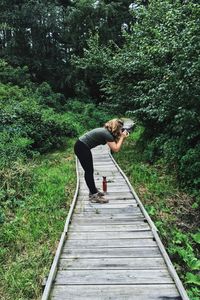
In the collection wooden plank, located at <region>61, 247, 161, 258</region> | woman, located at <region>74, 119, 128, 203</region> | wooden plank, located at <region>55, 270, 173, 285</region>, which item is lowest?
wooden plank, located at <region>61, 247, 161, 258</region>

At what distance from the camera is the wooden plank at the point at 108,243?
5875 mm

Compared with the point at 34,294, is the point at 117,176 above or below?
below

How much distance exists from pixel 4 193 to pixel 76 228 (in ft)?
10.5

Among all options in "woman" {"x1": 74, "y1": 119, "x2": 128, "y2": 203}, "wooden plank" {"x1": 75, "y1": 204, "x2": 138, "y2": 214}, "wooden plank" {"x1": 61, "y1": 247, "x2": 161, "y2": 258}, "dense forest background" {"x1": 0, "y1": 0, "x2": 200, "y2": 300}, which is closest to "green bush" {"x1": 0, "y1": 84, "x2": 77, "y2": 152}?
"dense forest background" {"x1": 0, "y1": 0, "x2": 200, "y2": 300}

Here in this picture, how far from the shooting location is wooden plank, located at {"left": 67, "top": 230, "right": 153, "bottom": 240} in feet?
20.6

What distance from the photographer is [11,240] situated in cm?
685

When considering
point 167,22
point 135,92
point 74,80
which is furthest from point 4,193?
point 74,80

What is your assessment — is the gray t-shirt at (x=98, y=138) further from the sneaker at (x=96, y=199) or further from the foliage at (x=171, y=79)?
the foliage at (x=171, y=79)

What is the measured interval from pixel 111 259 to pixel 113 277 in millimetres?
559

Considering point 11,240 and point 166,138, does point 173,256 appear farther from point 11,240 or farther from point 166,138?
point 166,138

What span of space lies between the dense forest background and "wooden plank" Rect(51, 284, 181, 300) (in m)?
0.90

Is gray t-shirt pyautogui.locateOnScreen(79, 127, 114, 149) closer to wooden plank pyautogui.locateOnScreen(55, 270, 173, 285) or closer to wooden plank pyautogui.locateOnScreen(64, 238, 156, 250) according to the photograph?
wooden plank pyautogui.locateOnScreen(64, 238, 156, 250)

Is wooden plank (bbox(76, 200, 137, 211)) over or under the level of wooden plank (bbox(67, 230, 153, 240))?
Answer: under

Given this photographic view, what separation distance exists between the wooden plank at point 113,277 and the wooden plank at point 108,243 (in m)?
0.86
